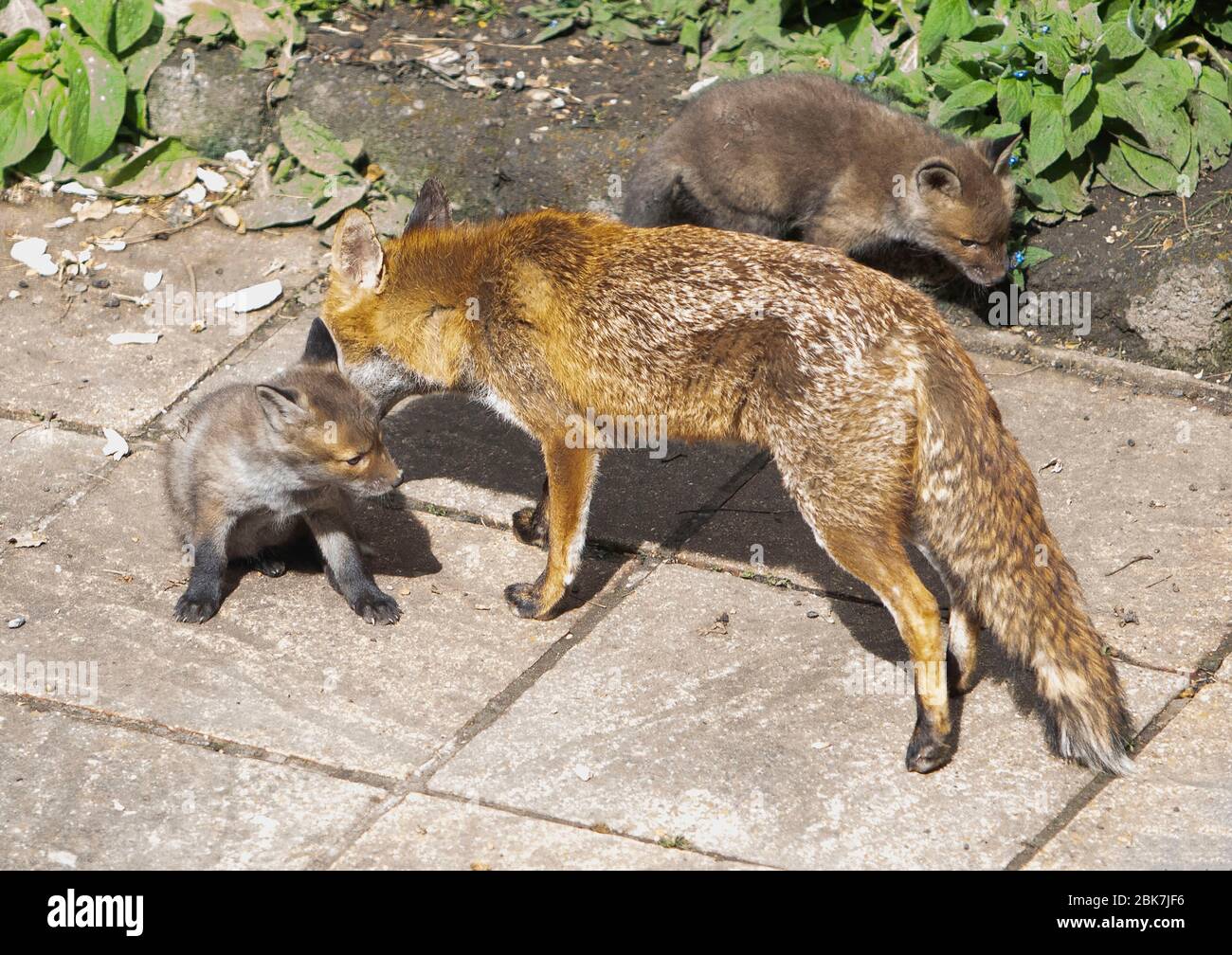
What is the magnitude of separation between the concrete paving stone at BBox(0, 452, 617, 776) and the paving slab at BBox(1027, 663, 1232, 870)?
2287mm

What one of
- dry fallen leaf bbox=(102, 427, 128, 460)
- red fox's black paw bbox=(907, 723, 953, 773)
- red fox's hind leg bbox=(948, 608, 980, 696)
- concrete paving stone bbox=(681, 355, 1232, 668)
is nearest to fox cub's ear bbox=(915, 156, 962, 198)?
concrete paving stone bbox=(681, 355, 1232, 668)

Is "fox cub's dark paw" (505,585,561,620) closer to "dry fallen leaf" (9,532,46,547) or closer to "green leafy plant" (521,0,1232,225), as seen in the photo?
"dry fallen leaf" (9,532,46,547)

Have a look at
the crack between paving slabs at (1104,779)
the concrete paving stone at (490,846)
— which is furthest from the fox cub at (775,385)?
the concrete paving stone at (490,846)

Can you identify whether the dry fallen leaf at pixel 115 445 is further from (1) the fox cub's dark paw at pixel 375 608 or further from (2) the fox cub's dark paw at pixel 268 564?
(1) the fox cub's dark paw at pixel 375 608

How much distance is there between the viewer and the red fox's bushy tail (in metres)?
5.10

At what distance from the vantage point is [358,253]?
6.28m

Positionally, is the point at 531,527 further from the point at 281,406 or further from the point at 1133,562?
the point at 1133,562

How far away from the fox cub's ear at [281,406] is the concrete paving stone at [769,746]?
1.50 metres

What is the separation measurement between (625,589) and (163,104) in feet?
18.1

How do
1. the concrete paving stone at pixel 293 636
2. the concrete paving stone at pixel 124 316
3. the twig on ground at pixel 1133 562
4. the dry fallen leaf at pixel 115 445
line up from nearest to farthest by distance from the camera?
the concrete paving stone at pixel 293 636 → the twig on ground at pixel 1133 562 → the dry fallen leaf at pixel 115 445 → the concrete paving stone at pixel 124 316

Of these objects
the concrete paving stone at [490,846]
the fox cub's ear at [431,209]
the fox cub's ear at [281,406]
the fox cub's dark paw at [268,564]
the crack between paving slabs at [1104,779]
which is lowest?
the fox cub's dark paw at [268,564]

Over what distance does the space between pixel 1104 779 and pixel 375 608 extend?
9.84 ft

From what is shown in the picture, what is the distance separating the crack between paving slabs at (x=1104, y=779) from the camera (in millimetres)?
4902

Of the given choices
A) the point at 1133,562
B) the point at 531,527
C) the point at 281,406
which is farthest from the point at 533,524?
the point at 1133,562
